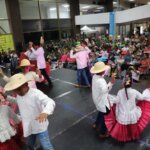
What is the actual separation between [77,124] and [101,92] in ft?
3.46

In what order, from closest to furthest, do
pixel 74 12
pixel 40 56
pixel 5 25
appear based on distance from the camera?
1. pixel 40 56
2. pixel 5 25
3. pixel 74 12

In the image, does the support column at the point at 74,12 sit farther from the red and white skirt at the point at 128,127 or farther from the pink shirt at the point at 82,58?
the red and white skirt at the point at 128,127

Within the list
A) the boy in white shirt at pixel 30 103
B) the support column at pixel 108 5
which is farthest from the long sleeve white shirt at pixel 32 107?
the support column at pixel 108 5

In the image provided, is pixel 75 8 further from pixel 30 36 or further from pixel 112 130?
pixel 112 130

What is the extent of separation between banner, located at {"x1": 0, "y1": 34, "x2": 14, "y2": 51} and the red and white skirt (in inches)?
394

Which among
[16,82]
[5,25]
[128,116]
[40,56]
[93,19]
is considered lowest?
[128,116]

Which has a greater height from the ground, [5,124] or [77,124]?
[5,124]

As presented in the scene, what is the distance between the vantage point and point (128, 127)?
2.71m

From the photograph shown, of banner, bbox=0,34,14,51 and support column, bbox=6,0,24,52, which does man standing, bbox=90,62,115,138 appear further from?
support column, bbox=6,0,24,52

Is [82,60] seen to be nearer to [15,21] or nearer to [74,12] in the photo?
[15,21]

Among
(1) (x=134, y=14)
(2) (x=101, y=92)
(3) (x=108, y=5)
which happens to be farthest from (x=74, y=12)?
(2) (x=101, y=92)

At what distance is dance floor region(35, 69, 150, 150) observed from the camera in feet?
9.03

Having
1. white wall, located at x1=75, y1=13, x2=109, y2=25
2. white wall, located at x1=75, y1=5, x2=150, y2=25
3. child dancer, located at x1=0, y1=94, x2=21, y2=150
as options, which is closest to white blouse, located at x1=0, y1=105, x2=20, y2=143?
child dancer, located at x1=0, y1=94, x2=21, y2=150

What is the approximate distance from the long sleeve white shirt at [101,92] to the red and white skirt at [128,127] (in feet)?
0.68
